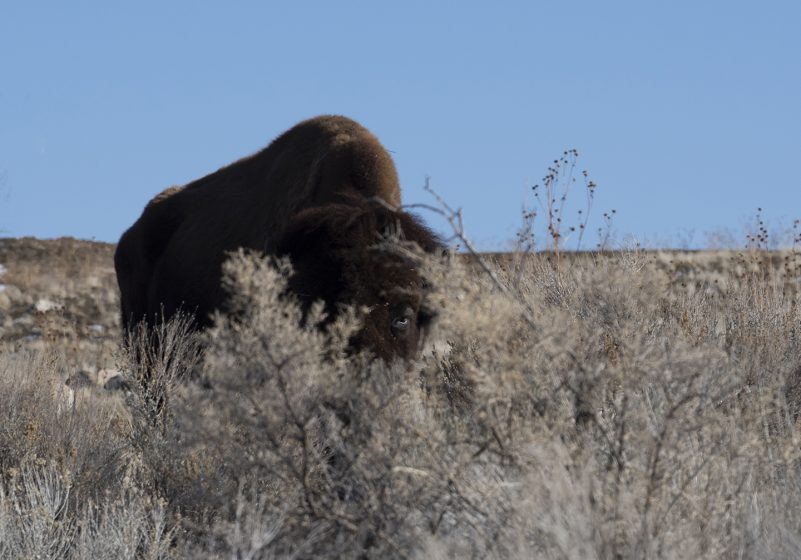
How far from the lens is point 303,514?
452 centimetres

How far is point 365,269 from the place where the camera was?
5.71 metres

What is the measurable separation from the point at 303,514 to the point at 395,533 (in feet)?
1.39

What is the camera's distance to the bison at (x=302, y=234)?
18.8 feet

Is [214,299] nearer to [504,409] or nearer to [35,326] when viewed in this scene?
[504,409]

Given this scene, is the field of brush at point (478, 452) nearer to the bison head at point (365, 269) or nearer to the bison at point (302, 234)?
the bison head at point (365, 269)

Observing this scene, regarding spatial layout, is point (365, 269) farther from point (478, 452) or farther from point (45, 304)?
point (45, 304)

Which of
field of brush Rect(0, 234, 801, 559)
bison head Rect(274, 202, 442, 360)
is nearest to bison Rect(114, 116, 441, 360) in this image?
bison head Rect(274, 202, 442, 360)

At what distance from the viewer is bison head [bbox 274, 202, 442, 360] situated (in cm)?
564

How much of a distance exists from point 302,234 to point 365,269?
55 centimetres

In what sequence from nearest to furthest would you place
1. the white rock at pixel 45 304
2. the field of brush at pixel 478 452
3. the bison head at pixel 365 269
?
the field of brush at pixel 478 452, the bison head at pixel 365 269, the white rock at pixel 45 304

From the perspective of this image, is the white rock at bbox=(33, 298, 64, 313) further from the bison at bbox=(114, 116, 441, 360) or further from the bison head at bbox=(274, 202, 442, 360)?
the bison head at bbox=(274, 202, 442, 360)

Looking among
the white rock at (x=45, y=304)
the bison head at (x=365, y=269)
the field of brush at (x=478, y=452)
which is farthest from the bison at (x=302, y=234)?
the white rock at (x=45, y=304)

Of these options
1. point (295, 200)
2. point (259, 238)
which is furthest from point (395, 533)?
point (259, 238)

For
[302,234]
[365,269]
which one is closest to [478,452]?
[365,269]
